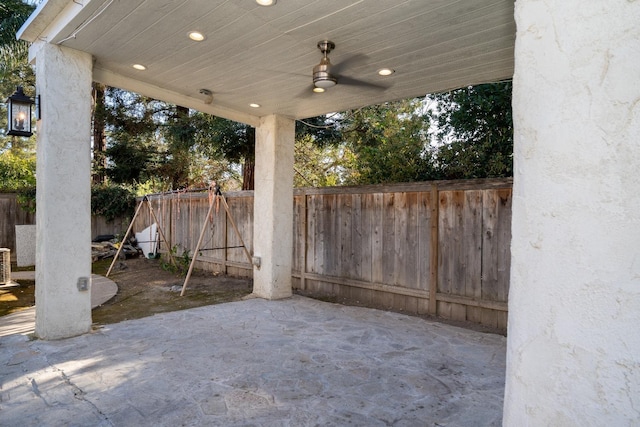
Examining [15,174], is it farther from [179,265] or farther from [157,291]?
[157,291]

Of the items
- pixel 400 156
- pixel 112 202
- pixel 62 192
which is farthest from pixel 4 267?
pixel 400 156

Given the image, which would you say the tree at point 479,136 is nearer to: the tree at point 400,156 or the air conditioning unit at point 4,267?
the tree at point 400,156

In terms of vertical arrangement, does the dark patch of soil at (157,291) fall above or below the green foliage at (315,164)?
below

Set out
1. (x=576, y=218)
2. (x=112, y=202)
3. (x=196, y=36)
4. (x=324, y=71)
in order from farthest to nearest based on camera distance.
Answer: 1. (x=112, y=202)
2. (x=324, y=71)
3. (x=196, y=36)
4. (x=576, y=218)

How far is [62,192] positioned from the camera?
3.41 metres

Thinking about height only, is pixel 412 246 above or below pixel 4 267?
above

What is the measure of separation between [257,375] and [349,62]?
2.77m

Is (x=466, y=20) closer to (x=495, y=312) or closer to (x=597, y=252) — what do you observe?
(x=597, y=252)

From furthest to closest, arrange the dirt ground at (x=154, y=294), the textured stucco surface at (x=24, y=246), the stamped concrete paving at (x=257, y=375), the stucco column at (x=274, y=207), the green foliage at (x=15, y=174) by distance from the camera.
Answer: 1. the green foliage at (x=15, y=174)
2. the textured stucco surface at (x=24, y=246)
3. the stucco column at (x=274, y=207)
4. the dirt ground at (x=154, y=294)
5. the stamped concrete paving at (x=257, y=375)

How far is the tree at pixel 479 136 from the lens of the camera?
15.5ft

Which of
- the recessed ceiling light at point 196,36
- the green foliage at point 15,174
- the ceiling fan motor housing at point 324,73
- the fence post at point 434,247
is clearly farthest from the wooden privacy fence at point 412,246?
the green foliage at point 15,174

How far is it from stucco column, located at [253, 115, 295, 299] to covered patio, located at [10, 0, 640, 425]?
23 millimetres

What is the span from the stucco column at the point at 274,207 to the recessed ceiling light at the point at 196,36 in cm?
211

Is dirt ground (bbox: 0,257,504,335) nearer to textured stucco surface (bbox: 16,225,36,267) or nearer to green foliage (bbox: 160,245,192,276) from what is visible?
green foliage (bbox: 160,245,192,276)
